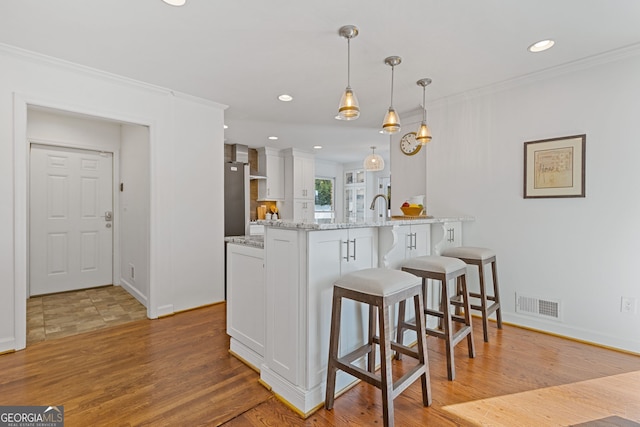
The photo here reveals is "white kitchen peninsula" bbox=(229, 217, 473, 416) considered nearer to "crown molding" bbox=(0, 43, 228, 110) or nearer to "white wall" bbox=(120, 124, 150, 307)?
"white wall" bbox=(120, 124, 150, 307)

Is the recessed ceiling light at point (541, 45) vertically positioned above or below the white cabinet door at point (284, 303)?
above

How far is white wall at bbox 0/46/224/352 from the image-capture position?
245 centimetres

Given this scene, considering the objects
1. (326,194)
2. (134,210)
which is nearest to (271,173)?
(326,194)

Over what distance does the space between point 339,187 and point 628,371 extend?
22.4 ft

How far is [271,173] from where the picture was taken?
6660mm

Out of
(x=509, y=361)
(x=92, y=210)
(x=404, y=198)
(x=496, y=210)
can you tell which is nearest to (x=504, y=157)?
(x=496, y=210)

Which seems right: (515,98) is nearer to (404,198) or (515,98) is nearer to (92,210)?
(404,198)

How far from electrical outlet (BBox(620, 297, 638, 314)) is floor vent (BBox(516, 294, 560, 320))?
42 centimetres

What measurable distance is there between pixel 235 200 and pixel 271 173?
228 cm

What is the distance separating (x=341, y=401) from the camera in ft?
5.96

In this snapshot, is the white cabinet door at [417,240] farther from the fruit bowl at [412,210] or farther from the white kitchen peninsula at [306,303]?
the white kitchen peninsula at [306,303]

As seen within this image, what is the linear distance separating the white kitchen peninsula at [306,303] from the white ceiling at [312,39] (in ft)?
4.48

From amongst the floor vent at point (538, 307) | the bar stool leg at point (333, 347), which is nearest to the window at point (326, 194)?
the floor vent at point (538, 307)

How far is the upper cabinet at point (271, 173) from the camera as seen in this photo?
6551 millimetres
